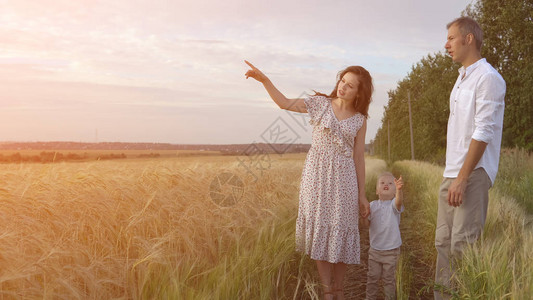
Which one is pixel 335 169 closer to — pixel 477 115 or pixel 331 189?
pixel 331 189

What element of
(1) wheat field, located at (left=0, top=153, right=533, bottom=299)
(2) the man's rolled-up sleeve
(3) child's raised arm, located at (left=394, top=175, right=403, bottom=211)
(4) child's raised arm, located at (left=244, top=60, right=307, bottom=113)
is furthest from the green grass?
(4) child's raised arm, located at (left=244, top=60, right=307, bottom=113)

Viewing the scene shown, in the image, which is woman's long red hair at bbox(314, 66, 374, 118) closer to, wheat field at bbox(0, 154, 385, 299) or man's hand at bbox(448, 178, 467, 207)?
man's hand at bbox(448, 178, 467, 207)

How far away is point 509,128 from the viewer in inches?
663

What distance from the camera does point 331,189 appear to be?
340 centimetres

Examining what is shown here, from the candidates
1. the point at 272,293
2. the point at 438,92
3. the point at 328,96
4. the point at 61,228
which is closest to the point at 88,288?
the point at 61,228

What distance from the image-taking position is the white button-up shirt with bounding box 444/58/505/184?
9.47 ft

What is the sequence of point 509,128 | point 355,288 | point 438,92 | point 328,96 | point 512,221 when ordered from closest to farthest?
point 328,96
point 355,288
point 512,221
point 509,128
point 438,92

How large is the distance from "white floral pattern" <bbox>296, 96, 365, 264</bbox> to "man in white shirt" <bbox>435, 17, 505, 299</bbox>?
71 cm

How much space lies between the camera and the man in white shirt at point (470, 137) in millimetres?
2904

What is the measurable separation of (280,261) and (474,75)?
2.01 metres

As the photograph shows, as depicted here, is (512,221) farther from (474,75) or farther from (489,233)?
(474,75)

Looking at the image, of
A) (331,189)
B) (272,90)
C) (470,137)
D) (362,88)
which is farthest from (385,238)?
(272,90)

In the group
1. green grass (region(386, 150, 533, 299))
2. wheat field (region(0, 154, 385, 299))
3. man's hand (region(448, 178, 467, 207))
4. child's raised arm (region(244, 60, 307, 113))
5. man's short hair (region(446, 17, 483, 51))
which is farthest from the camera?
child's raised arm (region(244, 60, 307, 113))

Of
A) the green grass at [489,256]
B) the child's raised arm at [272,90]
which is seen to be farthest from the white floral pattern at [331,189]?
the green grass at [489,256]
